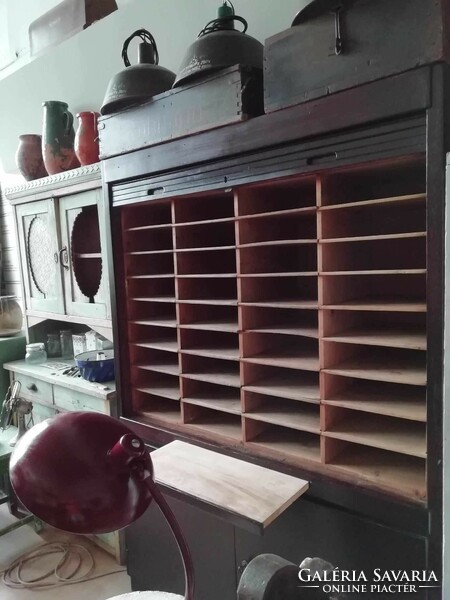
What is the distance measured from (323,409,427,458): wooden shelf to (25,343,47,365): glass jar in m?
2.03

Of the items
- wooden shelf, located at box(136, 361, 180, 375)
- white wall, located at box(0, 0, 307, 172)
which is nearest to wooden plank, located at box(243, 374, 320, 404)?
wooden shelf, located at box(136, 361, 180, 375)

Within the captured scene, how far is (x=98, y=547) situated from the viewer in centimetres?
246

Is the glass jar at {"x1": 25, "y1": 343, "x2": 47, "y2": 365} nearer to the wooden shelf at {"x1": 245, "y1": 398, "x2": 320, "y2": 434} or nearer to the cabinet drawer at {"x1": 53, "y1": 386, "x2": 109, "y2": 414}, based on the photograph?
the cabinet drawer at {"x1": 53, "y1": 386, "x2": 109, "y2": 414}

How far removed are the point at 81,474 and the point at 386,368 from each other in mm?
953

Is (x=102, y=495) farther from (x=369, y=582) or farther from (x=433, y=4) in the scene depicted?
(x=433, y=4)

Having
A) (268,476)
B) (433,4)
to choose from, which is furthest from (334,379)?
(433,4)

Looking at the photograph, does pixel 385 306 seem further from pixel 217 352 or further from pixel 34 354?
pixel 34 354

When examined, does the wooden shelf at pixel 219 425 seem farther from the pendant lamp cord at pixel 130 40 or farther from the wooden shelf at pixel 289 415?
the pendant lamp cord at pixel 130 40

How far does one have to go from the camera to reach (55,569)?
2.30 m

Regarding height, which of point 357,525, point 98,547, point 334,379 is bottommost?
point 98,547

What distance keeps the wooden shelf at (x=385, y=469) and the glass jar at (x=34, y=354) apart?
2.04 metres

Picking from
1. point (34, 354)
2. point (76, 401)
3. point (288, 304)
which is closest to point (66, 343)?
point (34, 354)

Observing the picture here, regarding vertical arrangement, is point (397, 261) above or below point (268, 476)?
above

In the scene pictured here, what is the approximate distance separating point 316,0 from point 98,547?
2.63m
